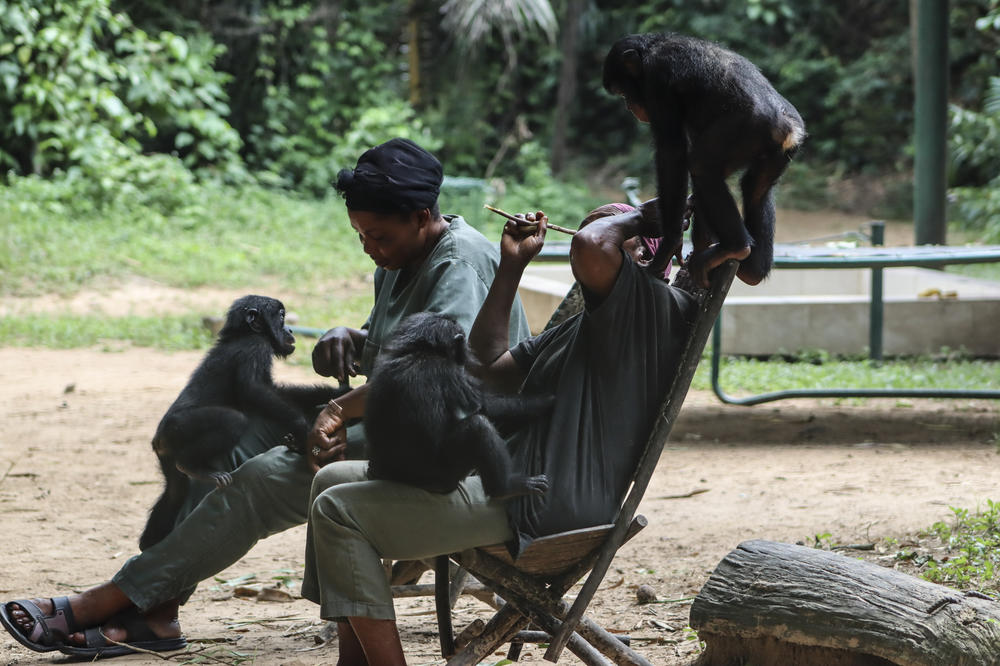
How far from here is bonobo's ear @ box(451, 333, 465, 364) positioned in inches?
103

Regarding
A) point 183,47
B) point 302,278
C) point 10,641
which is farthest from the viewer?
point 183,47

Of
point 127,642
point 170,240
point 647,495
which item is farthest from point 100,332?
point 127,642

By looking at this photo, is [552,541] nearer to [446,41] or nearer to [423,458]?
[423,458]

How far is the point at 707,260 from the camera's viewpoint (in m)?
2.66

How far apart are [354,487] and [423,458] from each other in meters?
0.18

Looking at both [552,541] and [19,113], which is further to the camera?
[19,113]

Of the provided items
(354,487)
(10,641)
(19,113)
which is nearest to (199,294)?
(19,113)

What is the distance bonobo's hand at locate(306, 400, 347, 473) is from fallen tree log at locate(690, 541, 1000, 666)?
3.42 feet

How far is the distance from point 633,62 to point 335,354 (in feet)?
4.03

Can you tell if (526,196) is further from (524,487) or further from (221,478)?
(524,487)

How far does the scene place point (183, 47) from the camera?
14570 mm

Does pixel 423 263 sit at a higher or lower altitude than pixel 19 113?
lower

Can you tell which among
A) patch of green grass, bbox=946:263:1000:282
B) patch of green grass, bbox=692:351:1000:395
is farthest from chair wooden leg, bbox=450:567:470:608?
patch of green grass, bbox=946:263:1000:282

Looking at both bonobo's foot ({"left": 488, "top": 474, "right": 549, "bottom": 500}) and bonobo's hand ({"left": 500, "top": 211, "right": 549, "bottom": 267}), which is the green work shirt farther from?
bonobo's foot ({"left": 488, "top": 474, "right": 549, "bottom": 500})
